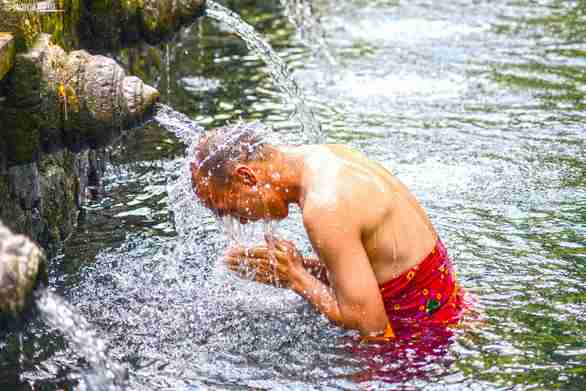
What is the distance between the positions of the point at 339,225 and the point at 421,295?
640 mm

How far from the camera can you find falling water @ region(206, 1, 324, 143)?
8453 millimetres

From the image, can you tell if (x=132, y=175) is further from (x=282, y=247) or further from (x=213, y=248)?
(x=282, y=247)

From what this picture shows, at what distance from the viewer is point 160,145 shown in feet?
27.4

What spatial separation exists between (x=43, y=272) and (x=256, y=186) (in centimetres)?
108

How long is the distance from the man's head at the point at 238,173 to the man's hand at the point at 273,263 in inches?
10.6

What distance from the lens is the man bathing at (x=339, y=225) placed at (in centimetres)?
465

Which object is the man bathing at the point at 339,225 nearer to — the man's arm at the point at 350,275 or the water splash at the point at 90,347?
the man's arm at the point at 350,275

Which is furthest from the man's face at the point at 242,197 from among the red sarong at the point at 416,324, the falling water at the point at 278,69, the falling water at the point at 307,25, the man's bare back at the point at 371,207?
the falling water at the point at 307,25

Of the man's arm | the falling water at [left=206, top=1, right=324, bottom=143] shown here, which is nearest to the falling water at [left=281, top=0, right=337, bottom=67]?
the falling water at [left=206, top=1, right=324, bottom=143]

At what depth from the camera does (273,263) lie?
5.07 metres

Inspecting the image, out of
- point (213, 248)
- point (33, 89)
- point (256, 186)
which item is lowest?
point (213, 248)

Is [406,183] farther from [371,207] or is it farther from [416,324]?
[371,207]

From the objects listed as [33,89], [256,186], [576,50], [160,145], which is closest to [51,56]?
[33,89]

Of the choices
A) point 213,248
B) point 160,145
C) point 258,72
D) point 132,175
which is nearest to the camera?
point 213,248
